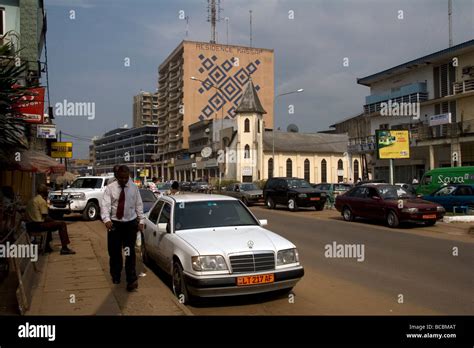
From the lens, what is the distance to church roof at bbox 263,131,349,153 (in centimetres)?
7569

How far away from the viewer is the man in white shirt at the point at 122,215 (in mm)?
7020

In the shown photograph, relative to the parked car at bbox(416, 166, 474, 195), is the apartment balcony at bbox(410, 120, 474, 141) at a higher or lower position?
higher

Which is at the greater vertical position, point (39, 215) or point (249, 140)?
point (249, 140)

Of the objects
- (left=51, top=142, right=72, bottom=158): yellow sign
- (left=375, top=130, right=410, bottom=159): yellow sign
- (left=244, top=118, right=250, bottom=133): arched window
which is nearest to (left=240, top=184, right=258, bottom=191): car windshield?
(left=375, top=130, right=410, bottom=159): yellow sign

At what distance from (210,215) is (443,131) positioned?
1277 inches

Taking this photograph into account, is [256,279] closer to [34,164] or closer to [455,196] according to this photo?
[34,164]

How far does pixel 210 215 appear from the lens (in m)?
7.55

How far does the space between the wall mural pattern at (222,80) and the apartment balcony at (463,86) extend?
2798 inches

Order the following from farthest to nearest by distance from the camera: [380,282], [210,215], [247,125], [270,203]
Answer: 1. [247,125]
2. [270,203]
3. [380,282]
4. [210,215]

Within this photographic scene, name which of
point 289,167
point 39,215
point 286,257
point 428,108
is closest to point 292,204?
point 39,215

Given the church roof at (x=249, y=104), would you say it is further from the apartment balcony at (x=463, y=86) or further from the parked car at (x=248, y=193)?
the parked car at (x=248, y=193)

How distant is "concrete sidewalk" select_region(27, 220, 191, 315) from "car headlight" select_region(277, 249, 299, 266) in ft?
4.94

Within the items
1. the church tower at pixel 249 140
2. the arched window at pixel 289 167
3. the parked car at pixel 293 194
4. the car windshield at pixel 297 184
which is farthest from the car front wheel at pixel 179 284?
the arched window at pixel 289 167

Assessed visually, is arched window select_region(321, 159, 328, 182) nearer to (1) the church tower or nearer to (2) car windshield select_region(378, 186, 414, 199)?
(1) the church tower
